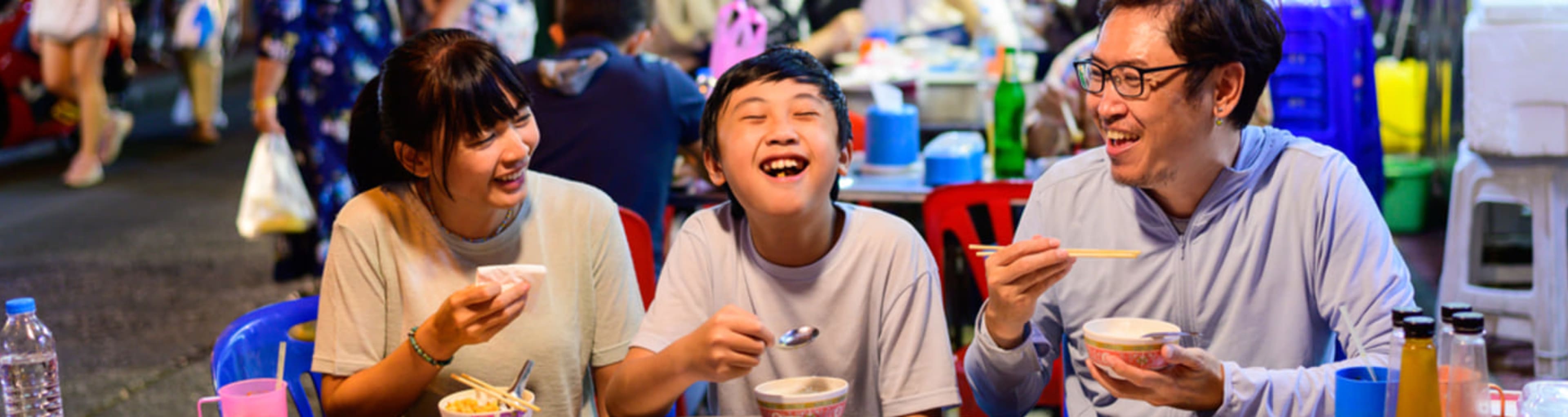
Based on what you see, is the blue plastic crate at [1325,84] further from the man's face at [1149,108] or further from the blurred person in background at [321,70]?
the blurred person in background at [321,70]

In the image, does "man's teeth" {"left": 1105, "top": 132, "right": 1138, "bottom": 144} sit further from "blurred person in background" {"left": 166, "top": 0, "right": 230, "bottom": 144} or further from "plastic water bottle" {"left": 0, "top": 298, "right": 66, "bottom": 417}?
"blurred person in background" {"left": 166, "top": 0, "right": 230, "bottom": 144}

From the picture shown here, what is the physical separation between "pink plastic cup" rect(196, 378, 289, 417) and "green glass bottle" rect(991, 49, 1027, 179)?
2836mm

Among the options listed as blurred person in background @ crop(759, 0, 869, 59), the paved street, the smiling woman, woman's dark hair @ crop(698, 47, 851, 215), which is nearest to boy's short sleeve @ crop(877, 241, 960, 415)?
woman's dark hair @ crop(698, 47, 851, 215)

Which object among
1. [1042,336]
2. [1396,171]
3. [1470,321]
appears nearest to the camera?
[1470,321]

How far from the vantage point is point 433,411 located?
7.47 feet

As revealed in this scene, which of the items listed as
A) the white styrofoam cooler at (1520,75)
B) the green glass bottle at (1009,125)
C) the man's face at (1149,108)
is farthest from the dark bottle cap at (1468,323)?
the white styrofoam cooler at (1520,75)

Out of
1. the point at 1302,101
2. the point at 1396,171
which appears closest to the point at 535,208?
the point at 1302,101

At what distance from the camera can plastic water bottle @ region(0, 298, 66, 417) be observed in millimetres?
2096

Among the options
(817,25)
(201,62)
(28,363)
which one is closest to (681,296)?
(28,363)

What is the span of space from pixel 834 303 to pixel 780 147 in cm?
28

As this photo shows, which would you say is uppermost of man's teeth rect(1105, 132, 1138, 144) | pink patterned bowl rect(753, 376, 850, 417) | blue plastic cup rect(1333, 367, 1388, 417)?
man's teeth rect(1105, 132, 1138, 144)

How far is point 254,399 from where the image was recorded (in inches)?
68.8

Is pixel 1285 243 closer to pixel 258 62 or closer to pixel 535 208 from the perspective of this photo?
pixel 535 208

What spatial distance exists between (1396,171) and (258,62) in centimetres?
549
